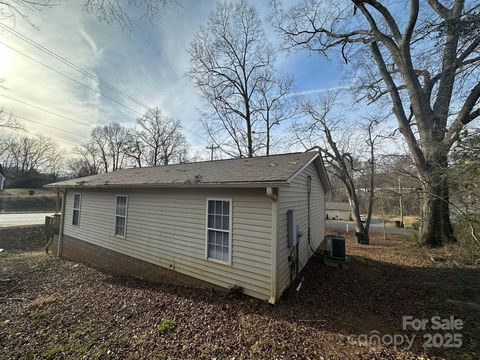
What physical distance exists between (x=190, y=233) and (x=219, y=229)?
3.37 feet

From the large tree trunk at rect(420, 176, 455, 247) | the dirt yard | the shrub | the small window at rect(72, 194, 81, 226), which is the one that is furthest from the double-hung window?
the large tree trunk at rect(420, 176, 455, 247)

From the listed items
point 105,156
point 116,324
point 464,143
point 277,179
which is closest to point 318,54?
point 464,143

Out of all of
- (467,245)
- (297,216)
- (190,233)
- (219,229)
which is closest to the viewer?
(219,229)

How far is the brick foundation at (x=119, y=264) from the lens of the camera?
6.05 m

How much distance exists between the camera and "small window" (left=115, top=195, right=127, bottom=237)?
7.82 metres

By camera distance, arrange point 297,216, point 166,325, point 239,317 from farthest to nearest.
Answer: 1. point 297,216
2. point 239,317
3. point 166,325

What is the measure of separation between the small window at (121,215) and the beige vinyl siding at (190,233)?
0.76ft

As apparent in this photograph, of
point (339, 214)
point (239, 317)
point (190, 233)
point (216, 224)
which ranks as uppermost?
point (216, 224)

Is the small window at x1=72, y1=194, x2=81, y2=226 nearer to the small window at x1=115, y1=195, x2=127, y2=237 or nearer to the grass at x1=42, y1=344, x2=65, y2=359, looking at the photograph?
the small window at x1=115, y1=195, x2=127, y2=237

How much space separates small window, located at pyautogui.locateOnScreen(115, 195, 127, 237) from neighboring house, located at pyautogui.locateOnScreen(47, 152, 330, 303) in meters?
0.04

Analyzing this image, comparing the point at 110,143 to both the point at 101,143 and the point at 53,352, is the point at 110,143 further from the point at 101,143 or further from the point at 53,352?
the point at 53,352

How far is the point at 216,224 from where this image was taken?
17.7 ft

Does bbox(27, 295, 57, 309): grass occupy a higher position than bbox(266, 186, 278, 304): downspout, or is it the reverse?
bbox(266, 186, 278, 304): downspout

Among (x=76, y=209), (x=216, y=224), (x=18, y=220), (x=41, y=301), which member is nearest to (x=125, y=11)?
(x=216, y=224)
